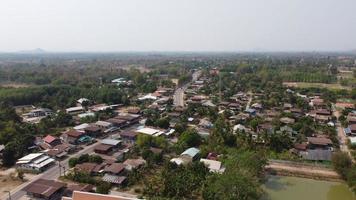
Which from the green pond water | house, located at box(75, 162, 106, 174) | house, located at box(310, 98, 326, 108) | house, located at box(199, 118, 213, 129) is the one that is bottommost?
the green pond water

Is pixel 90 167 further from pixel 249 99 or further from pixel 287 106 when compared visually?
pixel 249 99

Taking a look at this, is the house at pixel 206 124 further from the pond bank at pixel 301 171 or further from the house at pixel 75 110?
the house at pixel 75 110

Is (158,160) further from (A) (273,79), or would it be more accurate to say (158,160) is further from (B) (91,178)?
(A) (273,79)

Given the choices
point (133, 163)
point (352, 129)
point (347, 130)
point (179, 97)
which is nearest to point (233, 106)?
point (179, 97)

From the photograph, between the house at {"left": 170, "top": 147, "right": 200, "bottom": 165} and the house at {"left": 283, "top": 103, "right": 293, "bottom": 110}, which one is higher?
the house at {"left": 283, "top": 103, "right": 293, "bottom": 110}

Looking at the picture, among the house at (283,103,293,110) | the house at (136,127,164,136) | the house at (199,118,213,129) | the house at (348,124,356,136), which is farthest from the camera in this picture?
the house at (283,103,293,110)

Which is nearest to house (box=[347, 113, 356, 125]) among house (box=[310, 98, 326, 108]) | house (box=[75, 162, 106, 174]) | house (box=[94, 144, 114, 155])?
house (box=[310, 98, 326, 108])

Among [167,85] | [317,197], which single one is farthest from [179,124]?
[167,85]

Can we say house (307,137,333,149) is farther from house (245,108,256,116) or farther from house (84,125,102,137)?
house (84,125,102,137)
